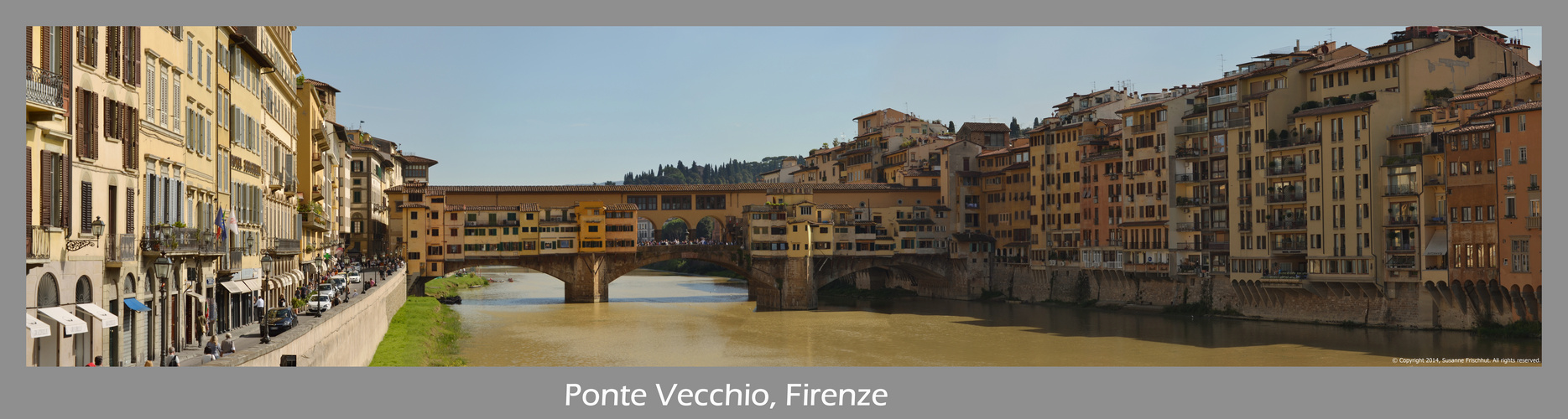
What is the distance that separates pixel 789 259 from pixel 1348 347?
31642 mm

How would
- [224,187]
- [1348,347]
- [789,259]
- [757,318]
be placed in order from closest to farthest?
[224,187] → [1348,347] → [757,318] → [789,259]

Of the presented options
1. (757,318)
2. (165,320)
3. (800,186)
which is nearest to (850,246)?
(800,186)

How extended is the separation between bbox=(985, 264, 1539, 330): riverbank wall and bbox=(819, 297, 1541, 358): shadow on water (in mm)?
608

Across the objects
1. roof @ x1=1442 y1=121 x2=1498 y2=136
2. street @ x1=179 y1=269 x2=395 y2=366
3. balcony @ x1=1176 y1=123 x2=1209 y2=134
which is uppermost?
balcony @ x1=1176 y1=123 x2=1209 y2=134

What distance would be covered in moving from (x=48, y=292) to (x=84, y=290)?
1.33 m

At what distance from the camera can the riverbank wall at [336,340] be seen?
773 inches

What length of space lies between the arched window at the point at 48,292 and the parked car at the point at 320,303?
11.5 meters

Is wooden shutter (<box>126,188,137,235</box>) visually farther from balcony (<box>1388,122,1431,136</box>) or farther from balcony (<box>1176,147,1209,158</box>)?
balcony (<box>1176,147,1209,158</box>)

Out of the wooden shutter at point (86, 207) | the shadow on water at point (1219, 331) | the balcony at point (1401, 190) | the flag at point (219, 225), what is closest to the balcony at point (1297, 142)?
the balcony at point (1401, 190)

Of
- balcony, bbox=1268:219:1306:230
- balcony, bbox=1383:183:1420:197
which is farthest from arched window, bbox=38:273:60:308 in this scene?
balcony, bbox=1268:219:1306:230

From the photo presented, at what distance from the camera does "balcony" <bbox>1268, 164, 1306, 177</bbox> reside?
4987 centimetres

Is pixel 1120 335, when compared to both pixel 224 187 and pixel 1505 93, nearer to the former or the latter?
pixel 1505 93

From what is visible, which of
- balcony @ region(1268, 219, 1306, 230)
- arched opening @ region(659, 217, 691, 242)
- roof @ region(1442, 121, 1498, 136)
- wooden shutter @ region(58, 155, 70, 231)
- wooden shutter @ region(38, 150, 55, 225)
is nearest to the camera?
wooden shutter @ region(38, 150, 55, 225)

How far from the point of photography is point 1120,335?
160 feet
